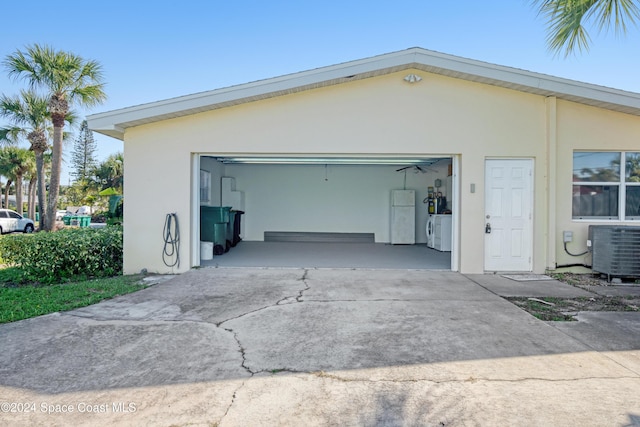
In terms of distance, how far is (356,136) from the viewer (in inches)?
297

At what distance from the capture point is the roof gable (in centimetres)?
698

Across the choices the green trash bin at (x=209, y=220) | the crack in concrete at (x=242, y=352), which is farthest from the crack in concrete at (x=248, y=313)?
the green trash bin at (x=209, y=220)

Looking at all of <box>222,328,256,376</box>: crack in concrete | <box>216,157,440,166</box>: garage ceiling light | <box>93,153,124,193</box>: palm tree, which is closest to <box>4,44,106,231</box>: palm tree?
<box>216,157,440,166</box>: garage ceiling light

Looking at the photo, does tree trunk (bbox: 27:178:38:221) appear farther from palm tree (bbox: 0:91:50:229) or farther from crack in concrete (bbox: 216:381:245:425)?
crack in concrete (bbox: 216:381:245:425)

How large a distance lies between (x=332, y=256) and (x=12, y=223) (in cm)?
1939

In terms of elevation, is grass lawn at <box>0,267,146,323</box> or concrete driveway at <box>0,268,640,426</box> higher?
grass lawn at <box>0,267,146,323</box>

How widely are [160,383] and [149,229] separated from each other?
5.24 metres

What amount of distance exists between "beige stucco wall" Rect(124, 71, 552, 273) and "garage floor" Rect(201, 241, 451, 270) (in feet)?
4.90

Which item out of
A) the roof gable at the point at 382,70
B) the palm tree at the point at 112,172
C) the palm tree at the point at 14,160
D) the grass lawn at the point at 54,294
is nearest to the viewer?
the grass lawn at the point at 54,294

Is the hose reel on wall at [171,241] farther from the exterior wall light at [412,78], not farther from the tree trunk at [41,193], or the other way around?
the tree trunk at [41,193]

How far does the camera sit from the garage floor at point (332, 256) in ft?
28.2

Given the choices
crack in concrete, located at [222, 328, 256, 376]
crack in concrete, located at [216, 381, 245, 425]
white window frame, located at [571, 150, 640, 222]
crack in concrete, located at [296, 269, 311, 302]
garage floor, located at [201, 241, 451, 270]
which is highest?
white window frame, located at [571, 150, 640, 222]

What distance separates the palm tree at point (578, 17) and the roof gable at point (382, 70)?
1.16 meters

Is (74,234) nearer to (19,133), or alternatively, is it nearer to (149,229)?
(149,229)
